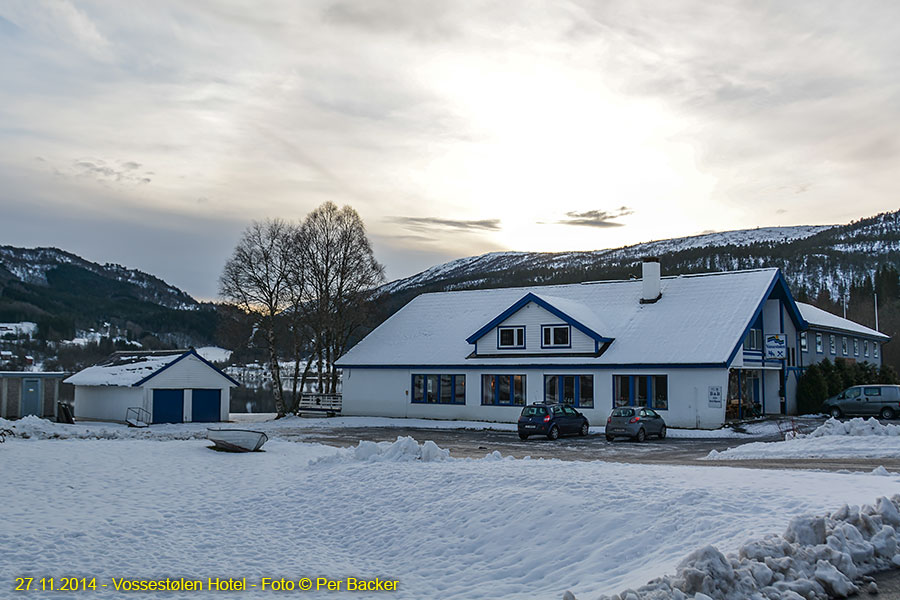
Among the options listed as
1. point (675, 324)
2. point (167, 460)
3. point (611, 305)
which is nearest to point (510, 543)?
point (167, 460)

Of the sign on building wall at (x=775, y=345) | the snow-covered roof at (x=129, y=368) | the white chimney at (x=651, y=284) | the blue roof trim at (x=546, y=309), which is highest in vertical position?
the white chimney at (x=651, y=284)

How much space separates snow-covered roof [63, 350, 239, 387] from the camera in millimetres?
44781

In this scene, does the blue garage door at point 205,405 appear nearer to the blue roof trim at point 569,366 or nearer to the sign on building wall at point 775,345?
the blue roof trim at point 569,366

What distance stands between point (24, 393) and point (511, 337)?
26.6 m

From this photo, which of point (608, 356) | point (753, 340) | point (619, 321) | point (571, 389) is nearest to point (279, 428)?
point (571, 389)

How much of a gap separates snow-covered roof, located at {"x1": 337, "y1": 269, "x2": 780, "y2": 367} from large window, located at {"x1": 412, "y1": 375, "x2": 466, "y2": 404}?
0.95 meters

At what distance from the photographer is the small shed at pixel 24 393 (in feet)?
145

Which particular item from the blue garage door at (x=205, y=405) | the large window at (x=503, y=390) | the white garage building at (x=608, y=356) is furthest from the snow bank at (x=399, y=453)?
the blue garage door at (x=205, y=405)

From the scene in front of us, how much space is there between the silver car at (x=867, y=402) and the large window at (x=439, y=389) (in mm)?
18634

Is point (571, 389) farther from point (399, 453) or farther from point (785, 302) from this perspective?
point (399, 453)

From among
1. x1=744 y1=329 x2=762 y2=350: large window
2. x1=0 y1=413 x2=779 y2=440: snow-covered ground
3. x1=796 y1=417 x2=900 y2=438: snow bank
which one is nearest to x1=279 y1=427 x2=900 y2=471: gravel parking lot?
x1=0 y1=413 x2=779 y2=440: snow-covered ground

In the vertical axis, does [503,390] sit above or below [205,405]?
above

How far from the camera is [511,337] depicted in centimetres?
4359

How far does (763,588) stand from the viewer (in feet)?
26.5
